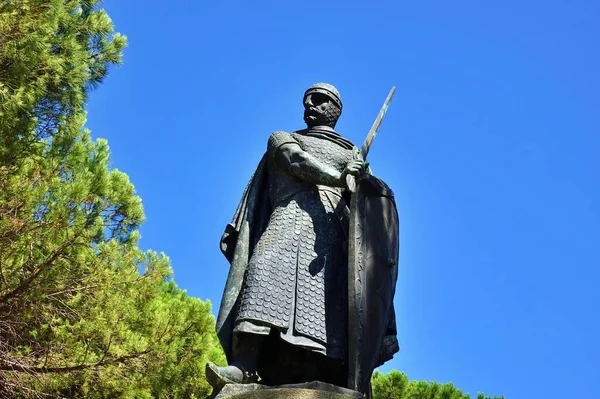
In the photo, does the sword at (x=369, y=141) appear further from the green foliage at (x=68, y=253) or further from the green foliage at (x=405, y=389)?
the green foliage at (x=405, y=389)

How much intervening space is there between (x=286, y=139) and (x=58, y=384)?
4.08m

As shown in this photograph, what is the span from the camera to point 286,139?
18.9 ft

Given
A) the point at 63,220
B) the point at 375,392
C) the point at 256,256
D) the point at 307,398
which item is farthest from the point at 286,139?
the point at 375,392

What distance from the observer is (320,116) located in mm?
6062

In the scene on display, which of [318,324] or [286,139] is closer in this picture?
[318,324]

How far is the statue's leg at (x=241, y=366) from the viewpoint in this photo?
4.88m

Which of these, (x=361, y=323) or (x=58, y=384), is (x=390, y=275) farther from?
(x=58, y=384)

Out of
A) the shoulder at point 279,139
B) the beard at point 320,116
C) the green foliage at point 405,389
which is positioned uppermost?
the green foliage at point 405,389

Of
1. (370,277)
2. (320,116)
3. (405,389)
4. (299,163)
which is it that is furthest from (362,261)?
(405,389)

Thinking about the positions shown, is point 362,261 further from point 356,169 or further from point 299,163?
point 299,163

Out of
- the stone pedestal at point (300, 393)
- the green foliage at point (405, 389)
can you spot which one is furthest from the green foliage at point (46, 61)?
the green foliage at point (405, 389)

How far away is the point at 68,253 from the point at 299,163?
4335mm

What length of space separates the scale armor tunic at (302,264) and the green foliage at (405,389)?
9231 mm

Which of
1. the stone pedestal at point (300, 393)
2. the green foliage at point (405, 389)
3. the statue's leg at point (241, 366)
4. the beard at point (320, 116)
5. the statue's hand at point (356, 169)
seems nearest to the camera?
the stone pedestal at point (300, 393)
